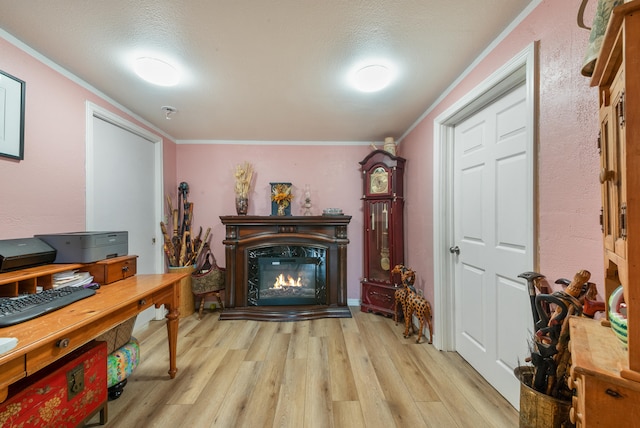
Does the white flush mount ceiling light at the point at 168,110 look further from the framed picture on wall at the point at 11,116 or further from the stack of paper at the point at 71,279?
the stack of paper at the point at 71,279

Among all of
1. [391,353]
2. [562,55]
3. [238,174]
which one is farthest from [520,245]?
[238,174]

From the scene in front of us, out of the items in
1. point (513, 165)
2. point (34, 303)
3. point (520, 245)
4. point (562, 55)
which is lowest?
point (34, 303)

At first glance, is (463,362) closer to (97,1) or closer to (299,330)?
(299,330)

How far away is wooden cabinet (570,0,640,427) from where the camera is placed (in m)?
0.54

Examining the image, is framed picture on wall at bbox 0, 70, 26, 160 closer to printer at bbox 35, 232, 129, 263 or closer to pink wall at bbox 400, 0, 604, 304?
printer at bbox 35, 232, 129, 263

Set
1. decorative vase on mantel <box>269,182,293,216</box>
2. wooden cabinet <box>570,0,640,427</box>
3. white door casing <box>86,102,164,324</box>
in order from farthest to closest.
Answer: decorative vase on mantel <box>269,182,293,216</box>
white door casing <box>86,102,164,324</box>
wooden cabinet <box>570,0,640,427</box>

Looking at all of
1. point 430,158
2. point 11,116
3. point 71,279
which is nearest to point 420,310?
point 430,158

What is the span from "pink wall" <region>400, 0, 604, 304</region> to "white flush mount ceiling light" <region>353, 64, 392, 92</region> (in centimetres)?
69

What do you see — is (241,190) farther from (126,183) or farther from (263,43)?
(263,43)

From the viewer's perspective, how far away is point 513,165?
1.48m

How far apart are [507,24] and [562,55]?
16.3 inches

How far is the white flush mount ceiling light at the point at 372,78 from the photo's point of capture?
167 centimetres

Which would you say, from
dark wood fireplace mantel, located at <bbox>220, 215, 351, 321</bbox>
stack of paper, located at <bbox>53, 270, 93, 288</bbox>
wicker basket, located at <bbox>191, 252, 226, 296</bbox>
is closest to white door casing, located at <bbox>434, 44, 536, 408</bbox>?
dark wood fireplace mantel, located at <bbox>220, 215, 351, 321</bbox>

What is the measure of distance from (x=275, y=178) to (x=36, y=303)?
248cm
